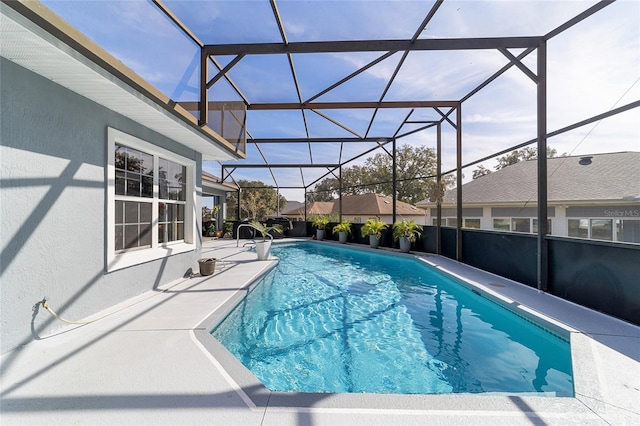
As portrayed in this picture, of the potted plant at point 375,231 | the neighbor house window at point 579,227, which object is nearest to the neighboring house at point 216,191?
the potted plant at point 375,231

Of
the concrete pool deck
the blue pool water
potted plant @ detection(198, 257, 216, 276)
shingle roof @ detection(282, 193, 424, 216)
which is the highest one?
shingle roof @ detection(282, 193, 424, 216)

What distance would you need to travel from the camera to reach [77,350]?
2629 millimetres

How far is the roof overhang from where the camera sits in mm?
2035

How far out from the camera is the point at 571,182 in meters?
13.0

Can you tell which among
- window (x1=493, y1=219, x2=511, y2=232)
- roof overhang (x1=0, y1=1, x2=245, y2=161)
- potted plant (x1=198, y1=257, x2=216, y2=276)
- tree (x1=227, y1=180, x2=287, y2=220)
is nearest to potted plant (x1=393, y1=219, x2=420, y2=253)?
potted plant (x1=198, y1=257, x2=216, y2=276)

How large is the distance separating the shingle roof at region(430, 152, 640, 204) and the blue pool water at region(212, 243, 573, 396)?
1136cm

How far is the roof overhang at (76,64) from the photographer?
204 centimetres

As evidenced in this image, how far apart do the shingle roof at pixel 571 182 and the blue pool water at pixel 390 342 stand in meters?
11.4

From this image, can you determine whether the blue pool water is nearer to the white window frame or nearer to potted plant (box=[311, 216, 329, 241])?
the white window frame

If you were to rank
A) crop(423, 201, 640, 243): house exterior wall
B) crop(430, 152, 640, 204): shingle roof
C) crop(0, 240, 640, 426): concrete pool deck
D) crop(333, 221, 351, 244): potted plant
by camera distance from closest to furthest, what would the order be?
1. crop(0, 240, 640, 426): concrete pool deck
2. crop(423, 201, 640, 243): house exterior wall
3. crop(430, 152, 640, 204): shingle roof
4. crop(333, 221, 351, 244): potted plant

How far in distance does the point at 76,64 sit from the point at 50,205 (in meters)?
1.56

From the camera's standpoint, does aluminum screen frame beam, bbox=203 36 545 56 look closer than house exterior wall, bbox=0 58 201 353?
No

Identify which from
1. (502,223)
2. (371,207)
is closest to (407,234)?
(502,223)

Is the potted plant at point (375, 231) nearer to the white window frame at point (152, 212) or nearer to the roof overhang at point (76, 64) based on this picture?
the white window frame at point (152, 212)
